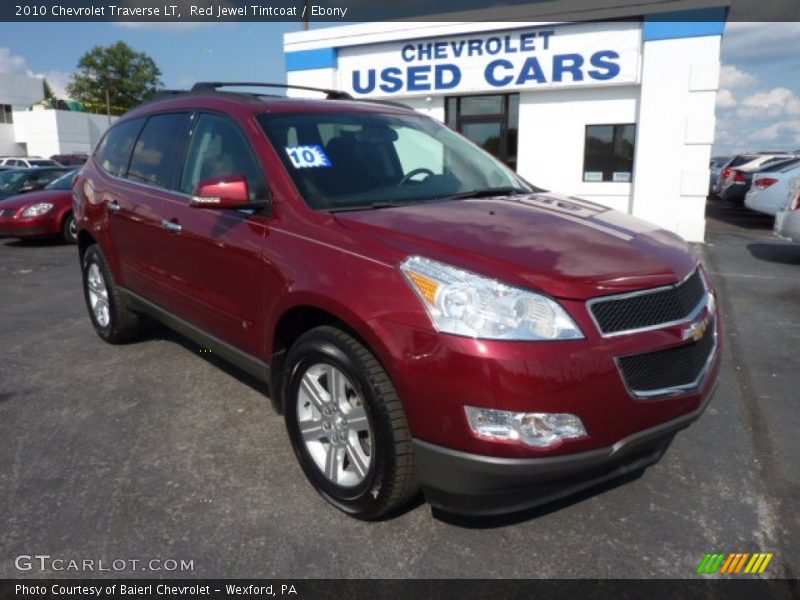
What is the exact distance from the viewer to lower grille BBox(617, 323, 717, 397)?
2.21 m

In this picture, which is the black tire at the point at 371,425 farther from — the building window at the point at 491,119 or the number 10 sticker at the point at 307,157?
the building window at the point at 491,119

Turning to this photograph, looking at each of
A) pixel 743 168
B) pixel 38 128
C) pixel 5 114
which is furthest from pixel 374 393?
pixel 5 114

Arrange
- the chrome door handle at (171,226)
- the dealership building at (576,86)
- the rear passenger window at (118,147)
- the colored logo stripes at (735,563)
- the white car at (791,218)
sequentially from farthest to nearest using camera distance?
1. the dealership building at (576,86)
2. the white car at (791,218)
3. the rear passenger window at (118,147)
4. the chrome door handle at (171,226)
5. the colored logo stripes at (735,563)

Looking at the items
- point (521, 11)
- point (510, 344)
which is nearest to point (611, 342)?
point (510, 344)

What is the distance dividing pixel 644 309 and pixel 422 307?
0.82 metres

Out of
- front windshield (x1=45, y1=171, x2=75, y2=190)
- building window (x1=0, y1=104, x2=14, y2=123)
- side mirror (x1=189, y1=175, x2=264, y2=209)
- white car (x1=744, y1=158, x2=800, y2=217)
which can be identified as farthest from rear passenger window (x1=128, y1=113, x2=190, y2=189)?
building window (x1=0, y1=104, x2=14, y2=123)

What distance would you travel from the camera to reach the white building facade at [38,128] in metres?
→ 49.2

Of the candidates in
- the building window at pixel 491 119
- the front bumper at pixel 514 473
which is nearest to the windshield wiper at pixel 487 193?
the front bumper at pixel 514 473

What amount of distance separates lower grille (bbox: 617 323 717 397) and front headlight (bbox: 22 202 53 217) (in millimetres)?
11288

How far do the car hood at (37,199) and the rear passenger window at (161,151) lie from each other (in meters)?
7.84

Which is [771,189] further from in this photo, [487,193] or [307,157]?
[307,157]

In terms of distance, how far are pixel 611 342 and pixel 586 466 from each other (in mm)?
440

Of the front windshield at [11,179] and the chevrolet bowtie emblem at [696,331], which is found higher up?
the front windshield at [11,179]

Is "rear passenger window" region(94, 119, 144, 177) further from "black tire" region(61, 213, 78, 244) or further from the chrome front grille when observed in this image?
"black tire" region(61, 213, 78, 244)
